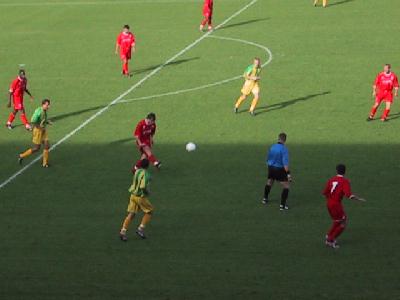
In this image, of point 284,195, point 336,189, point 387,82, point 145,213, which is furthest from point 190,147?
point 336,189

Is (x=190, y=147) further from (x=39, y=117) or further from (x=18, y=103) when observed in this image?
(x=18, y=103)

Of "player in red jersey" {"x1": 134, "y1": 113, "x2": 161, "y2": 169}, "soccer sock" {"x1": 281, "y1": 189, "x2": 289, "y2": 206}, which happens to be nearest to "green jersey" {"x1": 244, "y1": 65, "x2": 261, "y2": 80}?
"player in red jersey" {"x1": 134, "y1": 113, "x2": 161, "y2": 169}

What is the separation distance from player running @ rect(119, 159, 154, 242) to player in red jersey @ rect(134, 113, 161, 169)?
4625mm

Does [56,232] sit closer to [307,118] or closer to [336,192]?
[336,192]

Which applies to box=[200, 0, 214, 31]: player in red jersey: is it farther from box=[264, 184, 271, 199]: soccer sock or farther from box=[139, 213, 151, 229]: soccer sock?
box=[139, 213, 151, 229]: soccer sock

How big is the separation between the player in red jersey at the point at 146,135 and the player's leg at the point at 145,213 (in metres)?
4.54

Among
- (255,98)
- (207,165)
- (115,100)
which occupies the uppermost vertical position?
(255,98)

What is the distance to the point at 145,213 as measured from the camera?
22.5 m

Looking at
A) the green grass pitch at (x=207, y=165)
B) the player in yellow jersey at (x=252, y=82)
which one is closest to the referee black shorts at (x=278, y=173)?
the green grass pitch at (x=207, y=165)

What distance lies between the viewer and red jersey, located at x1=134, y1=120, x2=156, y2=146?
89.0 feet

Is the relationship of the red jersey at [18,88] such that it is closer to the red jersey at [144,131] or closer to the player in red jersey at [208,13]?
the red jersey at [144,131]

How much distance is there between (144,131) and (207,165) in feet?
7.75

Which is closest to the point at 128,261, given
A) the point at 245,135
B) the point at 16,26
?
the point at 245,135

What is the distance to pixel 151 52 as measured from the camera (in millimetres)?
43781
